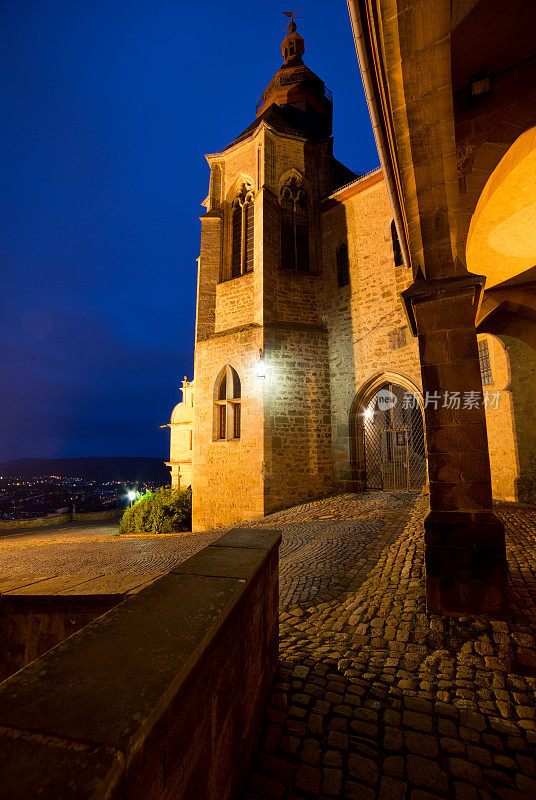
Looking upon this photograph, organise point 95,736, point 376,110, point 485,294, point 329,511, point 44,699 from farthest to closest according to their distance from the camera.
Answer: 1. point 329,511
2. point 485,294
3. point 376,110
4. point 44,699
5. point 95,736

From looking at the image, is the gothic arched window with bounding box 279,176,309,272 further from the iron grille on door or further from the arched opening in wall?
the iron grille on door

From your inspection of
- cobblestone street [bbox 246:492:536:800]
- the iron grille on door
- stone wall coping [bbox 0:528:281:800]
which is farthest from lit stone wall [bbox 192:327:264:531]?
stone wall coping [bbox 0:528:281:800]

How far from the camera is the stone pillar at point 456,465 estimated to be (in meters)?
3.21

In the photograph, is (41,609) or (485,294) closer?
(41,609)

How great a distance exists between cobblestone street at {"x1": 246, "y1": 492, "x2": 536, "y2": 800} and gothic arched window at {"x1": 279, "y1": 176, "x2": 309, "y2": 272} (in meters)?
10.6

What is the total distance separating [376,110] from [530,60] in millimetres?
1605

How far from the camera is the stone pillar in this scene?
126 inches

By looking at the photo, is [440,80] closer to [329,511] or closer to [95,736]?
[95,736]

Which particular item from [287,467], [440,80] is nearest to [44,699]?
[440,80]

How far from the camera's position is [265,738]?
1.92 metres

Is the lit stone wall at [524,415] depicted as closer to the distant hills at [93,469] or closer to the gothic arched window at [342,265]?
the gothic arched window at [342,265]

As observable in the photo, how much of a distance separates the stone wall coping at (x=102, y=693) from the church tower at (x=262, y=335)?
8883 millimetres

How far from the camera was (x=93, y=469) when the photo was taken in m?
95.3

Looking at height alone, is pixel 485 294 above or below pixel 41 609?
above
